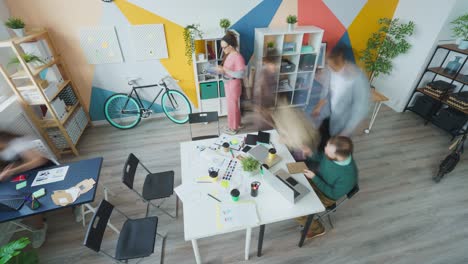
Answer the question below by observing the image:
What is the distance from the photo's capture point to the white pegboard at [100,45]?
3746 millimetres

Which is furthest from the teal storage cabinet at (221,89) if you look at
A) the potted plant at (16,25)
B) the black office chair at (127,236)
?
the potted plant at (16,25)

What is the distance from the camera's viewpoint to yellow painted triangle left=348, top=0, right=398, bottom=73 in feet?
Result: 15.1

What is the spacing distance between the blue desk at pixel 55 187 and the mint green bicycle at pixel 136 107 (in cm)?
204

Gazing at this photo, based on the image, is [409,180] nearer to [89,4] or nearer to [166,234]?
[166,234]

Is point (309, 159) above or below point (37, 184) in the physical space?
below

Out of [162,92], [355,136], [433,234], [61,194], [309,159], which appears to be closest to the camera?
[61,194]

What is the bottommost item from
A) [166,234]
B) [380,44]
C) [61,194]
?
[166,234]

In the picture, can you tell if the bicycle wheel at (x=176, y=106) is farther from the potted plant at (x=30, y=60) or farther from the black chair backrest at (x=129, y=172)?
the black chair backrest at (x=129, y=172)

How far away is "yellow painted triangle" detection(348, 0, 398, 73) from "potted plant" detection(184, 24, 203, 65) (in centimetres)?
327

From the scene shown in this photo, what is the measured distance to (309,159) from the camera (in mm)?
2971

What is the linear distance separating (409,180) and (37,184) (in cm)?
487

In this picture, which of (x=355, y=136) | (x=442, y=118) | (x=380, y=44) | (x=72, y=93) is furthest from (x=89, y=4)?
(x=442, y=118)

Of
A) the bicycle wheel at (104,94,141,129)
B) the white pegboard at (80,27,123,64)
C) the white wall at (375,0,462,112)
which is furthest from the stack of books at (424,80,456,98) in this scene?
the white pegboard at (80,27,123,64)

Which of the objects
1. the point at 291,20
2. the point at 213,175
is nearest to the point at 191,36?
the point at 291,20
